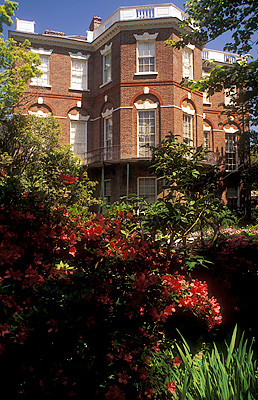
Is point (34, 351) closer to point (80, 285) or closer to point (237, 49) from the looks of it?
point (80, 285)

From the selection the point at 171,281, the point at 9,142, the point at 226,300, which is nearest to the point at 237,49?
the point at 226,300

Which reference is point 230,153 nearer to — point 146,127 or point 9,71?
point 146,127

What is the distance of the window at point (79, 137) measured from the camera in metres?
22.7

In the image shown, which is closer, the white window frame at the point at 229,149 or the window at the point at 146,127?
the window at the point at 146,127

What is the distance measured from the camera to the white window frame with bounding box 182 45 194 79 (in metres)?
20.9

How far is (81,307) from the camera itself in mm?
2348

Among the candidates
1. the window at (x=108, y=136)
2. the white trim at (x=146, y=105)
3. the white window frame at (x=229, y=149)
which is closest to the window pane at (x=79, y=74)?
the window at (x=108, y=136)

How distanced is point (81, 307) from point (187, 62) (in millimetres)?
21650

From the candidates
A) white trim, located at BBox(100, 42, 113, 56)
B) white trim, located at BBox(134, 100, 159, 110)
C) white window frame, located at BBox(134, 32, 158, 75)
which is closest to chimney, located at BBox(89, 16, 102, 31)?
white trim, located at BBox(100, 42, 113, 56)

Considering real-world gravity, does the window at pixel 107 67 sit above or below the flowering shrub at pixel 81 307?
above

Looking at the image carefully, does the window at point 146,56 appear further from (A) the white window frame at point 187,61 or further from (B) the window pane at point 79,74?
(B) the window pane at point 79,74

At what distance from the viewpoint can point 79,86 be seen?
906 inches

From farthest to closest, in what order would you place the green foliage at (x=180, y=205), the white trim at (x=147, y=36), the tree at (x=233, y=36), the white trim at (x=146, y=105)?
the white trim at (x=147, y=36) → the white trim at (x=146, y=105) → the tree at (x=233, y=36) → the green foliage at (x=180, y=205)

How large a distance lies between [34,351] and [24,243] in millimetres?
1122
